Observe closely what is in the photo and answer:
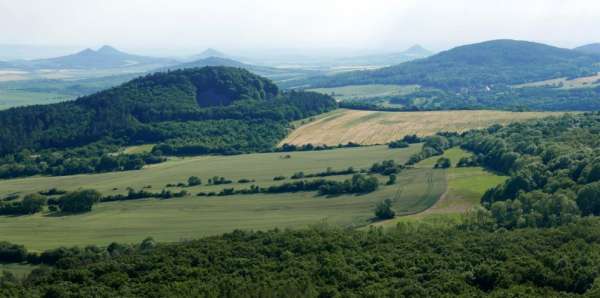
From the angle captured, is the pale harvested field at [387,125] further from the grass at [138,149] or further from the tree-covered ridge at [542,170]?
the grass at [138,149]

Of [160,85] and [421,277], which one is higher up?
[160,85]

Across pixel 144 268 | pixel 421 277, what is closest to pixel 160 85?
pixel 144 268

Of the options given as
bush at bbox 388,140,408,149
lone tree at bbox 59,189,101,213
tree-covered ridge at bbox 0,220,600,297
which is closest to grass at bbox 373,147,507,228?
tree-covered ridge at bbox 0,220,600,297

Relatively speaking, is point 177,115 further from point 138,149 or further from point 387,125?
point 387,125

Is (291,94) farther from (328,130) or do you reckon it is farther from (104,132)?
(104,132)

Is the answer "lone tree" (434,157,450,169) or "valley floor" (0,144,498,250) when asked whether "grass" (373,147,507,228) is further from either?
"lone tree" (434,157,450,169)

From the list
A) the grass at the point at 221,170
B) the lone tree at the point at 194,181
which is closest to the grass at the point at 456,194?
the grass at the point at 221,170
